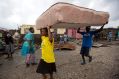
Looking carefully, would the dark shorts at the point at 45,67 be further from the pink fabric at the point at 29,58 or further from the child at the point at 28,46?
the pink fabric at the point at 29,58

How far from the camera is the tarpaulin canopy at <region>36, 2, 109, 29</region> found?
4.58m

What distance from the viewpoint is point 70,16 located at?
4656 millimetres

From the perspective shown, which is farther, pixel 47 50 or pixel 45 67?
pixel 45 67

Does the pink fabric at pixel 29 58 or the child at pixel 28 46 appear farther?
the pink fabric at pixel 29 58

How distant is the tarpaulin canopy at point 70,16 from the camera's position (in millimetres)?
4578

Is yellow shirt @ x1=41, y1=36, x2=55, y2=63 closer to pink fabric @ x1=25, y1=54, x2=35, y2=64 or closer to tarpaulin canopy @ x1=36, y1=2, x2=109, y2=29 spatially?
tarpaulin canopy @ x1=36, y1=2, x2=109, y2=29

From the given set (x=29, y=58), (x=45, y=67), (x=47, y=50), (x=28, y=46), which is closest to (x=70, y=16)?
(x=47, y=50)

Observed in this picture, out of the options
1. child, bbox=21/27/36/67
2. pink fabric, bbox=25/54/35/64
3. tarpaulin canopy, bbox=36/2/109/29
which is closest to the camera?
tarpaulin canopy, bbox=36/2/109/29

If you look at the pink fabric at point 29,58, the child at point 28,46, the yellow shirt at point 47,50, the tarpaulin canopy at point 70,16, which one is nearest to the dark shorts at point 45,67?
the yellow shirt at point 47,50

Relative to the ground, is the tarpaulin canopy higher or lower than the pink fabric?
higher

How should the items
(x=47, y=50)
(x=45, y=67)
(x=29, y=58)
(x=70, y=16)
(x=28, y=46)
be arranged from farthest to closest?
1. (x=29, y=58)
2. (x=28, y=46)
3. (x=45, y=67)
4. (x=47, y=50)
5. (x=70, y=16)

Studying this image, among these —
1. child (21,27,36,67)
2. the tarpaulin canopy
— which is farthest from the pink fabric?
the tarpaulin canopy

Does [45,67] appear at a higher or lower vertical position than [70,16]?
lower

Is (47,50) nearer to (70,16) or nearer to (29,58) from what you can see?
(70,16)
